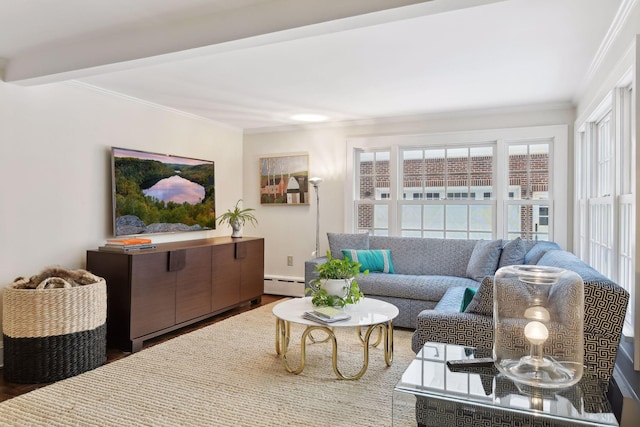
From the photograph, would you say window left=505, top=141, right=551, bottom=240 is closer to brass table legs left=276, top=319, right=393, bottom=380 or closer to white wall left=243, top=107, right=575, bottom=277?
white wall left=243, top=107, right=575, bottom=277

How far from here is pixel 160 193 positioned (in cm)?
436

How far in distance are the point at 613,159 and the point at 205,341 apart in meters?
3.31

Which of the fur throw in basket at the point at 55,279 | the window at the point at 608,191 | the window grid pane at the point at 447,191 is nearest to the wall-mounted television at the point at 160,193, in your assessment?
the fur throw in basket at the point at 55,279

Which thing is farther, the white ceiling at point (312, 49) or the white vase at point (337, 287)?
the white vase at point (337, 287)

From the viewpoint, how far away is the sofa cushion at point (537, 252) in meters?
3.64

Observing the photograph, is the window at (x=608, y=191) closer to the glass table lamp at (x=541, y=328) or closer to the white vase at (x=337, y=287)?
the glass table lamp at (x=541, y=328)

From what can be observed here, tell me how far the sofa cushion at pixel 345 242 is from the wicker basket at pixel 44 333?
262 centimetres

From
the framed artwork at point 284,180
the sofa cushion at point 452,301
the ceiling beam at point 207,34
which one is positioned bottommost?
the sofa cushion at point 452,301

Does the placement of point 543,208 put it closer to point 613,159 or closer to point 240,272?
point 613,159

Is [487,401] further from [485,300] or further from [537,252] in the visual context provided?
[537,252]

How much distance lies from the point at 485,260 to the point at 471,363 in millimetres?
2462

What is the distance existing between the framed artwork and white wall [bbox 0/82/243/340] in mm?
1627

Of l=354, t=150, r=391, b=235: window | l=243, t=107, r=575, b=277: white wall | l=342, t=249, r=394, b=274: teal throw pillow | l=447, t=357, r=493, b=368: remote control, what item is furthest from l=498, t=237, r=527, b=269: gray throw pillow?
l=447, t=357, r=493, b=368: remote control

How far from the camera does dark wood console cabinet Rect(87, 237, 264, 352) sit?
3457 mm
